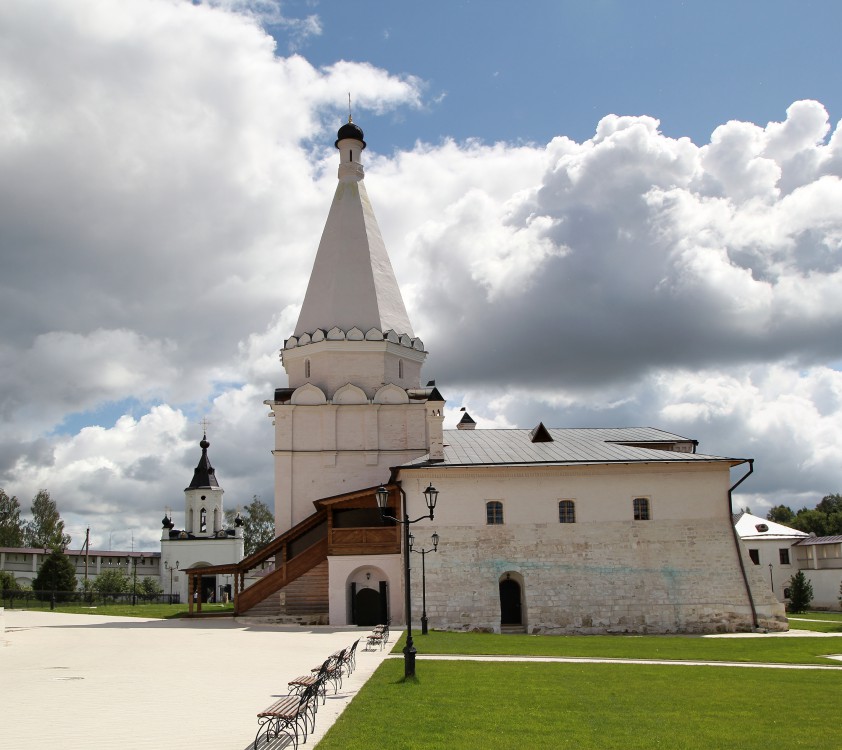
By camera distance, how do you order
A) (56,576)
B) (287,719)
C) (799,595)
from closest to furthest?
1. (287,719)
2. (799,595)
3. (56,576)

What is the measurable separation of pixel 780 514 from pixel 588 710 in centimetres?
8205

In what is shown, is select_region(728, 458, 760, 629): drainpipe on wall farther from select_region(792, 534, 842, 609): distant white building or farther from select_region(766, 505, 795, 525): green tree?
select_region(766, 505, 795, 525): green tree

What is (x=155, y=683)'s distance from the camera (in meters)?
12.5

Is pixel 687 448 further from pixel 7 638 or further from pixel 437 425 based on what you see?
pixel 7 638

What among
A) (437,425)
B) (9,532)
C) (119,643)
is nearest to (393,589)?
(437,425)

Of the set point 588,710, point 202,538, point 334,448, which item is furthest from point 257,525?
point 588,710

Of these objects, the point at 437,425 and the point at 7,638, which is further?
the point at 437,425

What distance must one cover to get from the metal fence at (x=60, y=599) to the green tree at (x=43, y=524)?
2555 cm

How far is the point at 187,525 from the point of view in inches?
2287

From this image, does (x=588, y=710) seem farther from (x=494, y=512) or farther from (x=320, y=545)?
(x=320, y=545)

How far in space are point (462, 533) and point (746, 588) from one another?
9.29m

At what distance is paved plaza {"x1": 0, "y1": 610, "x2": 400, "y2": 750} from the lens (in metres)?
8.76

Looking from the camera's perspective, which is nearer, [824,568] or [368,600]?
[368,600]

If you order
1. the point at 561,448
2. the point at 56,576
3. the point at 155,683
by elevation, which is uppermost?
the point at 561,448
